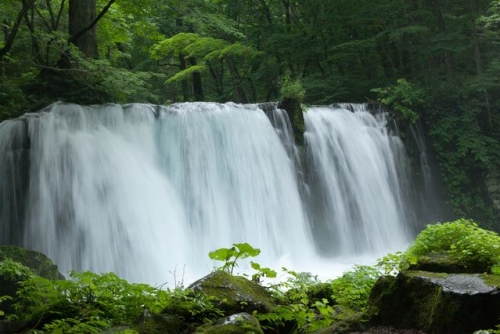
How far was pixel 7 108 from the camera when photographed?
1122cm

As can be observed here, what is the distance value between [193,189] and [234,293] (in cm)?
790

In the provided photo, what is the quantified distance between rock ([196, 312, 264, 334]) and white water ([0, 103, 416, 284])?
232 inches

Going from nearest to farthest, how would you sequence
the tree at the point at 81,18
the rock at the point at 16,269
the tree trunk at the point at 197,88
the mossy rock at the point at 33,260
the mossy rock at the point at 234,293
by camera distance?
the mossy rock at the point at 234,293 < the rock at the point at 16,269 < the mossy rock at the point at 33,260 < the tree at the point at 81,18 < the tree trunk at the point at 197,88

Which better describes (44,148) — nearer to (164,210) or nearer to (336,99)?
(164,210)

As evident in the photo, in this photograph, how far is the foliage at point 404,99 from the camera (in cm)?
1673

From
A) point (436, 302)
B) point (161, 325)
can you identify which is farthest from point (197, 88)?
point (436, 302)

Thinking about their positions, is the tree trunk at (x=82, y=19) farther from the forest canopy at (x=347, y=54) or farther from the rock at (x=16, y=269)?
the rock at (x=16, y=269)

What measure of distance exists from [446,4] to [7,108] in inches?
632

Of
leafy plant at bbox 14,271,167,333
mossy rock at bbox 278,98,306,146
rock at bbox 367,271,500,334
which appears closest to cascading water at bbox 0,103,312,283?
mossy rock at bbox 278,98,306,146

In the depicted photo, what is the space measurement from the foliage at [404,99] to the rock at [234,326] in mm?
14201

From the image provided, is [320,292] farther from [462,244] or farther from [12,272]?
[12,272]

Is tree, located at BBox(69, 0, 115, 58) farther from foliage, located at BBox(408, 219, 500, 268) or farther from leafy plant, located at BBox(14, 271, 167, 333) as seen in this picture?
foliage, located at BBox(408, 219, 500, 268)

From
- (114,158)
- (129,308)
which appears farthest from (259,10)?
(129,308)

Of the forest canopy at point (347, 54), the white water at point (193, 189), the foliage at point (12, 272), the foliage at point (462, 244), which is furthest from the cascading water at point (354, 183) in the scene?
the foliage at point (12, 272)
